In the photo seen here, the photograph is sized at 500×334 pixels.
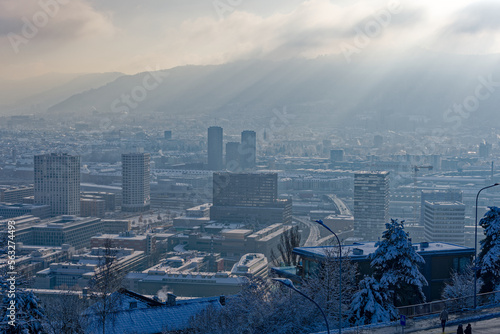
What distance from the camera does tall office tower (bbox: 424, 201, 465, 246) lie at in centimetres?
3319

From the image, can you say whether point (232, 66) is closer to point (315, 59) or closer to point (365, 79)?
point (315, 59)

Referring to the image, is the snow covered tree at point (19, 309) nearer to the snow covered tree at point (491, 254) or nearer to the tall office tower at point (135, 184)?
the snow covered tree at point (491, 254)

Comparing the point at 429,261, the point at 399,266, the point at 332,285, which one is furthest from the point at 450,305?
the point at 429,261

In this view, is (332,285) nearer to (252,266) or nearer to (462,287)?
(462,287)

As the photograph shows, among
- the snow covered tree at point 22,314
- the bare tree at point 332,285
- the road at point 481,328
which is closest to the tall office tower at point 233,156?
the bare tree at point 332,285

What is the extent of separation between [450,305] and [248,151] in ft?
201

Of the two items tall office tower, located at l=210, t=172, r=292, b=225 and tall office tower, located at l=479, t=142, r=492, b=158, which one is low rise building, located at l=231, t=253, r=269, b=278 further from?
tall office tower, located at l=479, t=142, r=492, b=158

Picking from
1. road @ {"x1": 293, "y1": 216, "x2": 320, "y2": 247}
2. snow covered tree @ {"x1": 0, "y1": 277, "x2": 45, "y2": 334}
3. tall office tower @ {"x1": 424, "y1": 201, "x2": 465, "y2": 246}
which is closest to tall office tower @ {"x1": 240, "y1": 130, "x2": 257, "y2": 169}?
road @ {"x1": 293, "y1": 216, "x2": 320, "y2": 247}

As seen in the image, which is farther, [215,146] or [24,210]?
[215,146]

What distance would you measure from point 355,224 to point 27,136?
219 feet

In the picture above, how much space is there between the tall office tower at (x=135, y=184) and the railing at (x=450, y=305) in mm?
39075

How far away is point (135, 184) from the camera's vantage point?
47.4 metres

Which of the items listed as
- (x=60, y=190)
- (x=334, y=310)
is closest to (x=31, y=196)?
(x=60, y=190)

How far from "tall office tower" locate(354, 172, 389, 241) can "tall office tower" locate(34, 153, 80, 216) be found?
1876 centimetres
